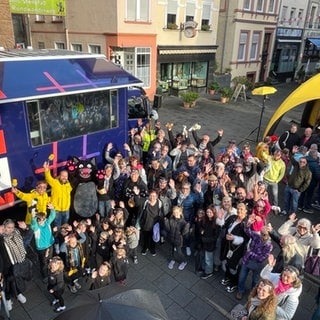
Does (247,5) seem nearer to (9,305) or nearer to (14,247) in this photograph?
(14,247)

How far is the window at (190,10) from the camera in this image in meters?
20.2

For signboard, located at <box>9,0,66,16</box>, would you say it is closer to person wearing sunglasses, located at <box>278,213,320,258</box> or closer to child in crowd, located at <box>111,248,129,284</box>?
child in crowd, located at <box>111,248,129,284</box>

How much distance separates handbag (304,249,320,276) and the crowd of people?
0.22m

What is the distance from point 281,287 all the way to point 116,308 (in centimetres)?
233

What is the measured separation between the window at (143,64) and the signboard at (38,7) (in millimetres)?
5291

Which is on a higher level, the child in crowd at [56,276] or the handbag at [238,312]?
the child in crowd at [56,276]

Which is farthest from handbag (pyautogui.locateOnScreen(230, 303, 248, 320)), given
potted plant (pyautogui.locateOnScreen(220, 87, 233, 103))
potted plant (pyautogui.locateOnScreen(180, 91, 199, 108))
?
potted plant (pyautogui.locateOnScreen(220, 87, 233, 103))

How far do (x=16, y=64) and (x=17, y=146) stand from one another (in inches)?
62.1

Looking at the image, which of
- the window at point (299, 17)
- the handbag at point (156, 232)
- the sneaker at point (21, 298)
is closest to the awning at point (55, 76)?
the handbag at point (156, 232)

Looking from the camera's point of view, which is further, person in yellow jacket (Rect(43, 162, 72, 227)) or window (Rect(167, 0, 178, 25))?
window (Rect(167, 0, 178, 25))

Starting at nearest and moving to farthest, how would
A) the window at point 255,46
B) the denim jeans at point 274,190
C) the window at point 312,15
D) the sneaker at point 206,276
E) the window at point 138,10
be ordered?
the sneaker at point 206,276 < the denim jeans at point 274,190 < the window at point 138,10 < the window at point 255,46 < the window at point 312,15

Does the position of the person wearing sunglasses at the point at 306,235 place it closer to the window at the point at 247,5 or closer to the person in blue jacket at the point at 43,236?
the person in blue jacket at the point at 43,236

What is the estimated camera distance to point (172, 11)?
19.5 m

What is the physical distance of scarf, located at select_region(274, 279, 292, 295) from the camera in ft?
13.2
